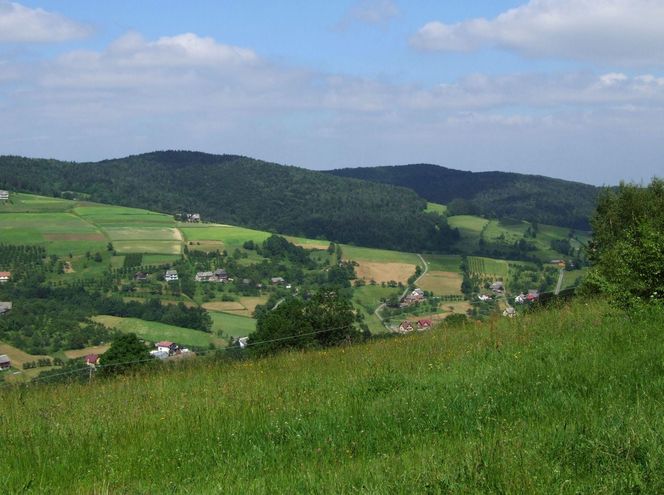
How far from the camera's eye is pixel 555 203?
527 feet

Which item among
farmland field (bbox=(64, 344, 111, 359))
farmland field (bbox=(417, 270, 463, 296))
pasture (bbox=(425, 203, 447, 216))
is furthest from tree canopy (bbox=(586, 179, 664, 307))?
pasture (bbox=(425, 203, 447, 216))

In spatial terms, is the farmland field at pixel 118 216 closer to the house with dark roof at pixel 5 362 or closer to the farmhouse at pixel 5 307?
the farmhouse at pixel 5 307

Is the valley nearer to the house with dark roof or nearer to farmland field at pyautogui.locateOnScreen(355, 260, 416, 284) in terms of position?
farmland field at pyautogui.locateOnScreen(355, 260, 416, 284)

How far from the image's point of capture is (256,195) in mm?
169500

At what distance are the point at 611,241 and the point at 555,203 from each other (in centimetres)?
13521

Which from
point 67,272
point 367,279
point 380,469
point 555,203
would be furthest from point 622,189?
point 555,203

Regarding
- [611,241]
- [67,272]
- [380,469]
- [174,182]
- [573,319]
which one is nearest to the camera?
[380,469]

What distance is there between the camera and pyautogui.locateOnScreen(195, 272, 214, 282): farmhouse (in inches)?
3344

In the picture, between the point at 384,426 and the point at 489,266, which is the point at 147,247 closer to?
the point at 489,266

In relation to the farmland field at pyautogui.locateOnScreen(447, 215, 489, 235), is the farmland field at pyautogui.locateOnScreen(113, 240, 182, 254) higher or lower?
lower

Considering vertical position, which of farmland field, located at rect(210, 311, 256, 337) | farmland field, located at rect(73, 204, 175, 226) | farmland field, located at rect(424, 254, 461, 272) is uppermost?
farmland field, located at rect(73, 204, 175, 226)

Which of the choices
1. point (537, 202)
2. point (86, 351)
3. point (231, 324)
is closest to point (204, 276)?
point (231, 324)

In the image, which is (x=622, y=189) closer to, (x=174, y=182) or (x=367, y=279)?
(x=367, y=279)

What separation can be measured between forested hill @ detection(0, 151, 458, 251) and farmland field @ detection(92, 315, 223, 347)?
66.4 metres
